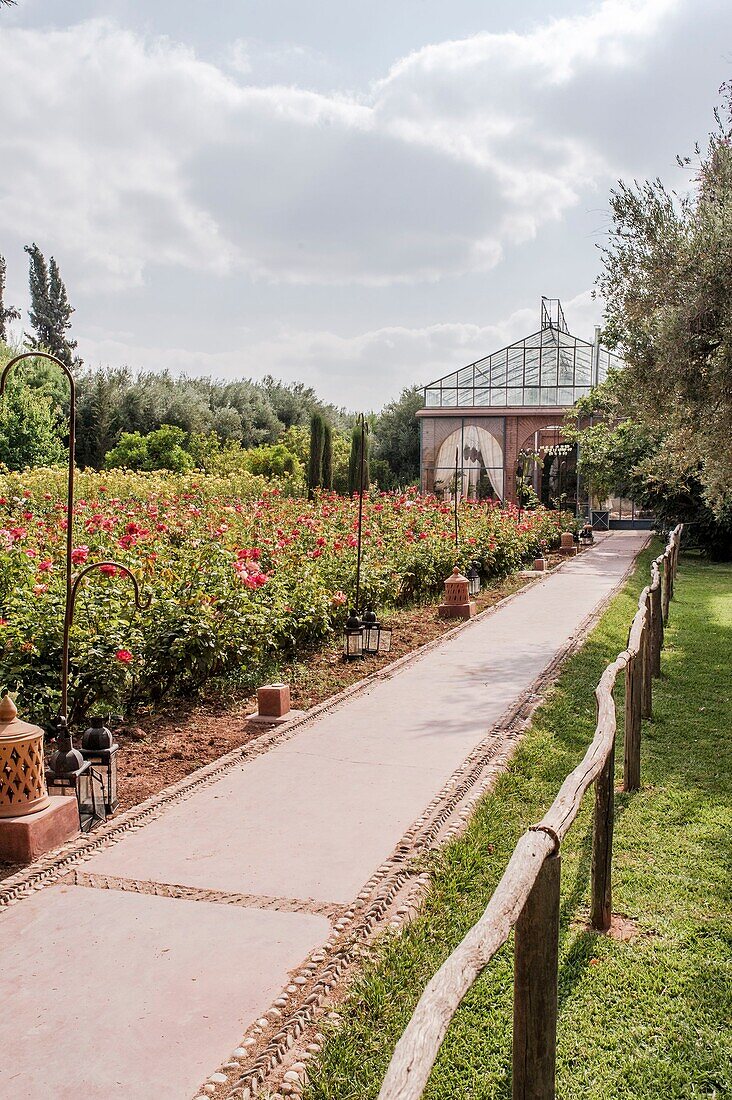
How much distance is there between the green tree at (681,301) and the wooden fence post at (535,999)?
6364 mm

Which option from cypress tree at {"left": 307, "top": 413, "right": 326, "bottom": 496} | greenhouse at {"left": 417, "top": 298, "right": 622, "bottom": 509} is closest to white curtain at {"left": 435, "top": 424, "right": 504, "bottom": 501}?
greenhouse at {"left": 417, "top": 298, "right": 622, "bottom": 509}

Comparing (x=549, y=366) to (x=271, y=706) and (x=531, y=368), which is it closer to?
(x=531, y=368)

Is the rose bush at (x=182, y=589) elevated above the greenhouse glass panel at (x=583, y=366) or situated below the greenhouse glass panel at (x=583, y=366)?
below

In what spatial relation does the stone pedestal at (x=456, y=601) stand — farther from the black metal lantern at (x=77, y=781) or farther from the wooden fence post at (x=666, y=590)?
the black metal lantern at (x=77, y=781)

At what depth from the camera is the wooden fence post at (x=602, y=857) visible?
2891mm

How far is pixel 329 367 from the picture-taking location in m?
25.6

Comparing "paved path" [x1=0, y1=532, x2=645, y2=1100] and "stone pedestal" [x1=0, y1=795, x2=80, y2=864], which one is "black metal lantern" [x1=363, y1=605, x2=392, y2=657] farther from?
"stone pedestal" [x1=0, y1=795, x2=80, y2=864]

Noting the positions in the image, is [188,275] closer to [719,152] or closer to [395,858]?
[719,152]

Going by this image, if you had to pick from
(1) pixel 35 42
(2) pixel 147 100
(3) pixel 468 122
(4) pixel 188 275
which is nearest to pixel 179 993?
(1) pixel 35 42

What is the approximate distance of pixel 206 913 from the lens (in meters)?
2.91

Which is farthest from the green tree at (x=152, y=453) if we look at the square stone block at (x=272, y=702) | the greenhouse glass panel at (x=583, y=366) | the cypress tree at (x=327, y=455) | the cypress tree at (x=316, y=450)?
the square stone block at (x=272, y=702)

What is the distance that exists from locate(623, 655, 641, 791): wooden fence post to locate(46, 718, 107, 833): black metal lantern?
2.44m

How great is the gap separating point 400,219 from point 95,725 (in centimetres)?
1036

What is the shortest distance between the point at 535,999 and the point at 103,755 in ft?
7.96
